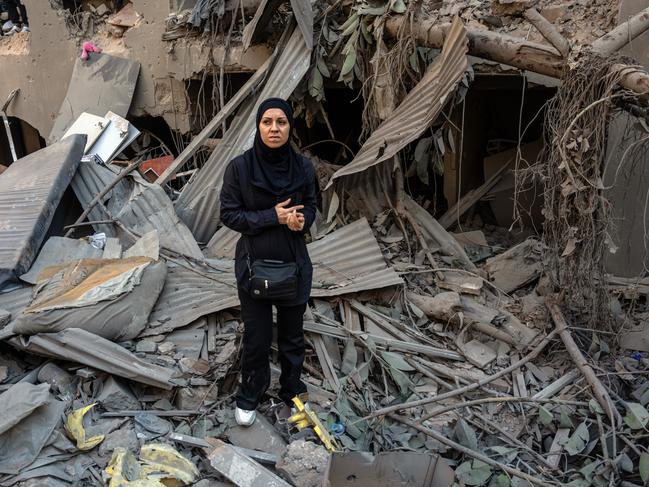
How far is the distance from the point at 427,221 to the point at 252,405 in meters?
2.45

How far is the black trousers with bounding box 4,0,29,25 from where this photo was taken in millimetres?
8547

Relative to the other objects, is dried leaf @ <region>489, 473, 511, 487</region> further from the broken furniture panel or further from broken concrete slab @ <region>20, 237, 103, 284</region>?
the broken furniture panel

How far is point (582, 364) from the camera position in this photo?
3.86m

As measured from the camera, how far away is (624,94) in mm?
3490

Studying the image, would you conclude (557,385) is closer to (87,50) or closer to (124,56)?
(124,56)

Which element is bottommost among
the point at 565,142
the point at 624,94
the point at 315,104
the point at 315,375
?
the point at 315,375

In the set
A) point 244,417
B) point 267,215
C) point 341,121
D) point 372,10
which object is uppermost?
point 372,10

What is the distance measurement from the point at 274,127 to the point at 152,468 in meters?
1.85

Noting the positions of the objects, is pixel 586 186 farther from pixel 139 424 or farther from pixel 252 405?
pixel 139 424

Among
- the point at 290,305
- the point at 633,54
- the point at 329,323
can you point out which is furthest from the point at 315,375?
the point at 633,54

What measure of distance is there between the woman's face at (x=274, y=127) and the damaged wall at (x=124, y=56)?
3154 millimetres

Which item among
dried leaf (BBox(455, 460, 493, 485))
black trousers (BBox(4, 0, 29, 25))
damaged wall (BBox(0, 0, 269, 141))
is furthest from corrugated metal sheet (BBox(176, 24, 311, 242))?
black trousers (BBox(4, 0, 29, 25))

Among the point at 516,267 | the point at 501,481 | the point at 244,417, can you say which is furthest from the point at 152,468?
the point at 516,267

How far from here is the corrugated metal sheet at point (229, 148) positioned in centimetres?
537
